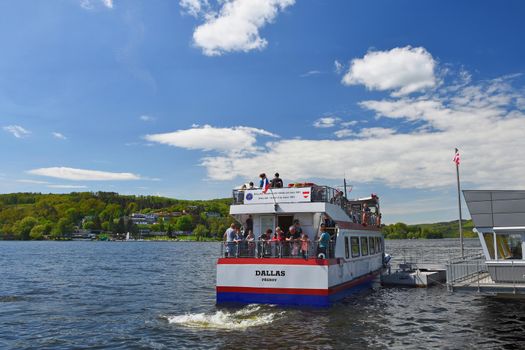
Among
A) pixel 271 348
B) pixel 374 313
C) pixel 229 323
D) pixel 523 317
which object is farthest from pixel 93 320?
pixel 523 317

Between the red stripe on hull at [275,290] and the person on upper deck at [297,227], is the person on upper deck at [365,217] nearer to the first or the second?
the person on upper deck at [297,227]

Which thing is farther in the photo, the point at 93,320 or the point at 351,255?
the point at 351,255

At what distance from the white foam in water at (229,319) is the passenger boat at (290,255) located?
1010mm

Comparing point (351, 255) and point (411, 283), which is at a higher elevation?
point (351, 255)

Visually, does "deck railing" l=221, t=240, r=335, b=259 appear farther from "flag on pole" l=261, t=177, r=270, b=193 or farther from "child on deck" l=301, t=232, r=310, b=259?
"flag on pole" l=261, t=177, r=270, b=193

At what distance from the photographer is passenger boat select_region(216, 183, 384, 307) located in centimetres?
1956

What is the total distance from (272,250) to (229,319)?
364 centimetres

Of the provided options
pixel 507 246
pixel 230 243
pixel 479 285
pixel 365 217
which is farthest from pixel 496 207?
pixel 230 243

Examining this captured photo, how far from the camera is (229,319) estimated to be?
59.5 ft

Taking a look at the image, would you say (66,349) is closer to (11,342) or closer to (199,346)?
(11,342)

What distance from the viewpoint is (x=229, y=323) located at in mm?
17516

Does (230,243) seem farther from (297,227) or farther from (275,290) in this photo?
(297,227)

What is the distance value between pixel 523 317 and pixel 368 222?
13531 mm

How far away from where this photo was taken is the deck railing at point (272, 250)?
20016 mm
